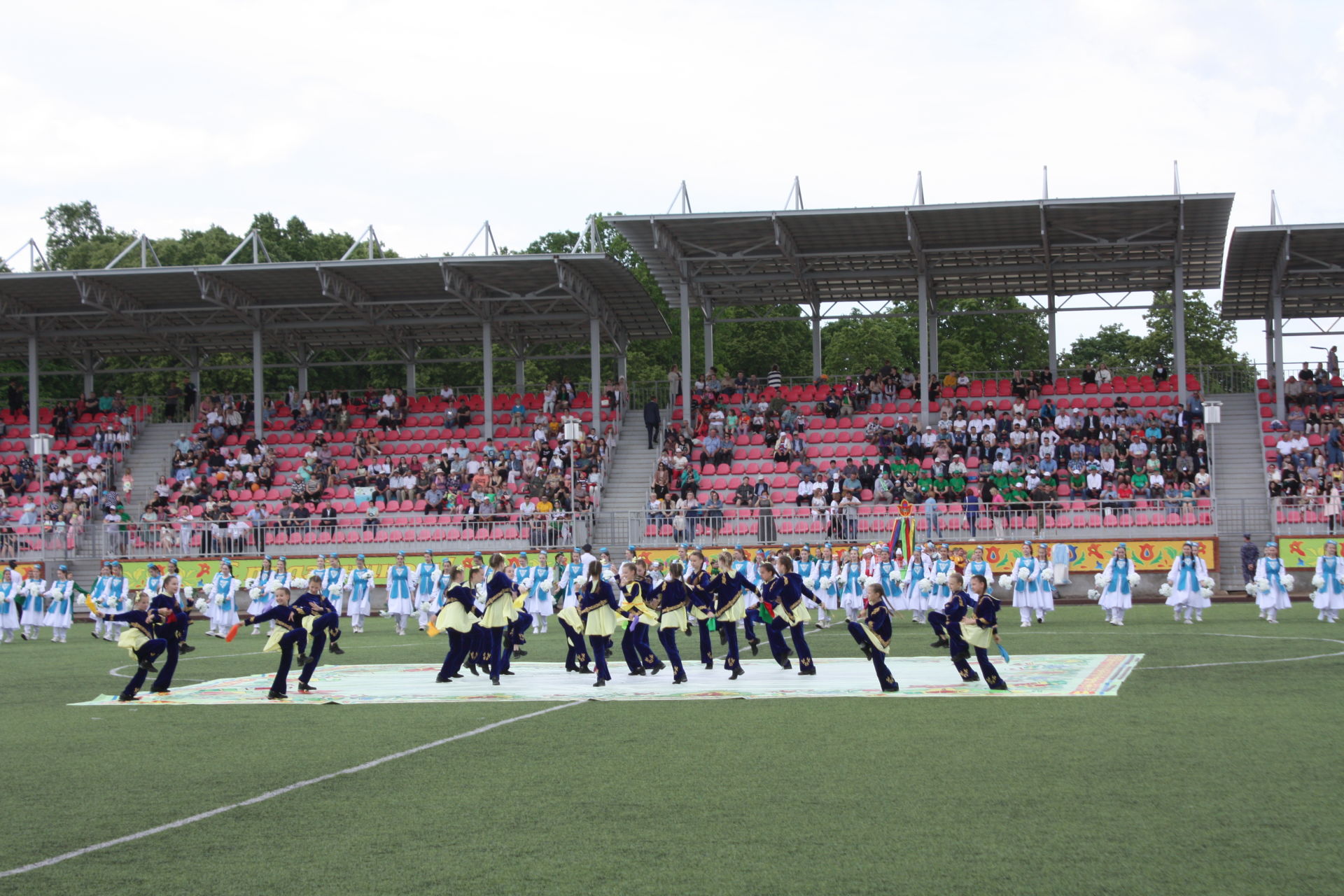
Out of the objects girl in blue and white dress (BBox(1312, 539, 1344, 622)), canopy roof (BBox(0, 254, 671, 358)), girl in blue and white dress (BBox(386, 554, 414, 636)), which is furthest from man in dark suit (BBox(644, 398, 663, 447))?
girl in blue and white dress (BBox(1312, 539, 1344, 622))

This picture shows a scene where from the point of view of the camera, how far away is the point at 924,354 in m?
36.8

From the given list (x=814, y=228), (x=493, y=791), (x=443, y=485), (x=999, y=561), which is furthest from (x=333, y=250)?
(x=493, y=791)

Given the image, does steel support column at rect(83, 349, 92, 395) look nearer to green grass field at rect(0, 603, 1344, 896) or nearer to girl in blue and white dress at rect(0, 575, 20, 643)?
girl in blue and white dress at rect(0, 575, 20, 643)

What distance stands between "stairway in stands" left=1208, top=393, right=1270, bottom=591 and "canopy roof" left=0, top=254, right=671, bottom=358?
1684cm

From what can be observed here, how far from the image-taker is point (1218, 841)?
25.3 feet

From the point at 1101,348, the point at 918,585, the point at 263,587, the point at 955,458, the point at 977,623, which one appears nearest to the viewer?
the point at 977,623

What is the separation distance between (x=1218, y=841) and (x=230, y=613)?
962 inches

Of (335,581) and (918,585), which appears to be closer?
(918,585)

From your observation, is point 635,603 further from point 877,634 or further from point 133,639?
point 133,639

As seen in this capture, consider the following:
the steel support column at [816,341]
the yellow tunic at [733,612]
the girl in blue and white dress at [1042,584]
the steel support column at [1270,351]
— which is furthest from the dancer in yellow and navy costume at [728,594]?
the steel support column at [1270,351]

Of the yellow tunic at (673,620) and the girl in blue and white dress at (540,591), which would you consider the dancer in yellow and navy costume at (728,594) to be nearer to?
the yellow tunic at (673,620)

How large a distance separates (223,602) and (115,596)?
2.24m

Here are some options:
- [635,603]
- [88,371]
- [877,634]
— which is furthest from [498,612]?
[88,371]

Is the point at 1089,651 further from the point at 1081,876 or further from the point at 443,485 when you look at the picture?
the point at 443,485
